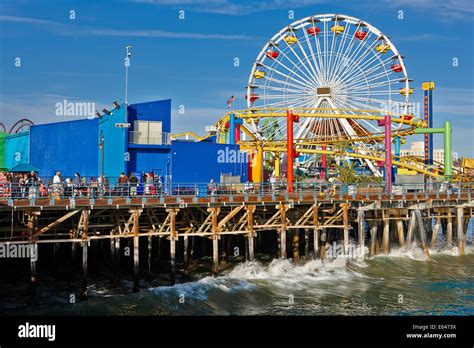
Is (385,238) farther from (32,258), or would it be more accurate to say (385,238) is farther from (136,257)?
(32,258)

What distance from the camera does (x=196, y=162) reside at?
1431 inches

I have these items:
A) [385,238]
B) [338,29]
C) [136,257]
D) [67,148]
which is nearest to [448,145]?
[338,29]

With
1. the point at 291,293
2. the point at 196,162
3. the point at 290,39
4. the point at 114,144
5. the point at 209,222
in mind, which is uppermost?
the point at 290,39

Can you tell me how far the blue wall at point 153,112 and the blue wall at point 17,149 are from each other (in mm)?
11893

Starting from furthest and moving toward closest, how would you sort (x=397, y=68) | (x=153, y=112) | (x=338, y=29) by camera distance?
(x=338, y=29) → (x=397, y=68) → (x=153, y=112)

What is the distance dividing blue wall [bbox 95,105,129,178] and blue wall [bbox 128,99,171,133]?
867mm

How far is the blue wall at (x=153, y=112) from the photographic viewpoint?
36.5m

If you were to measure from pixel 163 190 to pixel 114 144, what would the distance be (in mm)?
5143

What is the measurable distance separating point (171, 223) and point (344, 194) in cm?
1224

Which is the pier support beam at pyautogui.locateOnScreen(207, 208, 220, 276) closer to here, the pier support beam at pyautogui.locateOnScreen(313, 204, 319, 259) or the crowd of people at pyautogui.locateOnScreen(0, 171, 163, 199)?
the crowd of people at pyautogui.locateOnScreen(0, 171, 163, 199)

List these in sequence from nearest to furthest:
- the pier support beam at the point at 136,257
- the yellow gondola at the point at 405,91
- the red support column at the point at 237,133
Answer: the pier support beam at the point at 136,257, the red support column at the point at 237,133, the yellow gondola at the point at 405,91

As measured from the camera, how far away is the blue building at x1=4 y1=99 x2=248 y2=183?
35625 mm

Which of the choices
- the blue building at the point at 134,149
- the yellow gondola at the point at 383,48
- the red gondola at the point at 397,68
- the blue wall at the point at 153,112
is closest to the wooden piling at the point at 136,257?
the blue building at the point at 134,149

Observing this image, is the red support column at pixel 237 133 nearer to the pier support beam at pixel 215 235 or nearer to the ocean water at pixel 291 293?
the ocean water at pixel 291 293
